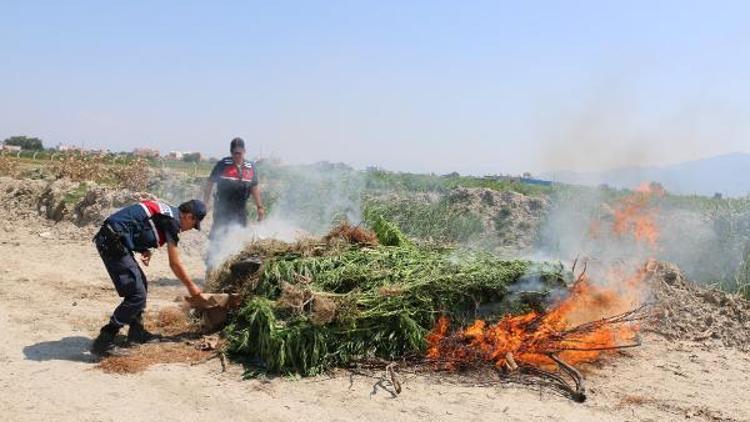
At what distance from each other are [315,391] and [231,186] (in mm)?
4245

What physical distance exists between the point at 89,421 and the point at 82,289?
4537mm

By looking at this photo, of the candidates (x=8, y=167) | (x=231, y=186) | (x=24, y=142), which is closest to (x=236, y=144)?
(x=231, y=186)

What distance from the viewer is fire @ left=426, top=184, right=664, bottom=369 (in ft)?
20.0

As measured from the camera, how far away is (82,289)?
8.69m

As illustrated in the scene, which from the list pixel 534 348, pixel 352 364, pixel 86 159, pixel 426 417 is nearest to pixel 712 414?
pixel 534 348

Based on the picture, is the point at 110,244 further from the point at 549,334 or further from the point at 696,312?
the point at 696,312

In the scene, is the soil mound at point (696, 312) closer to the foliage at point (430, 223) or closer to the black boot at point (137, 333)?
the foliage at point (430, 223)

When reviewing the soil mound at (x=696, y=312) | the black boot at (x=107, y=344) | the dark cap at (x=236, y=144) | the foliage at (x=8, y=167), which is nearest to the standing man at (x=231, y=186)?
the dark cap at (x=236, y=144)

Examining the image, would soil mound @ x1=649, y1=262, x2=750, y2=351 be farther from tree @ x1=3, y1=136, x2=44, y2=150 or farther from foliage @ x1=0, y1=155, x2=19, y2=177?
tree @ x1=3, y1=136, x2=44, y2=150

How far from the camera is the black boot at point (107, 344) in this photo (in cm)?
599

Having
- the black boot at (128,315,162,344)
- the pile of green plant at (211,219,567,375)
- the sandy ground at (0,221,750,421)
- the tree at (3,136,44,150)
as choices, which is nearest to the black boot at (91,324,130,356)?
the sandy ground at (0,221,750,421)

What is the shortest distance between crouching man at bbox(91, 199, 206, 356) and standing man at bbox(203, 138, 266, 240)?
272 cm

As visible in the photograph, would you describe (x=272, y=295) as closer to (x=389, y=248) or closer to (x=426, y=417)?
(x=389, y=248)

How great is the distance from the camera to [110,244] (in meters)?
5.99
